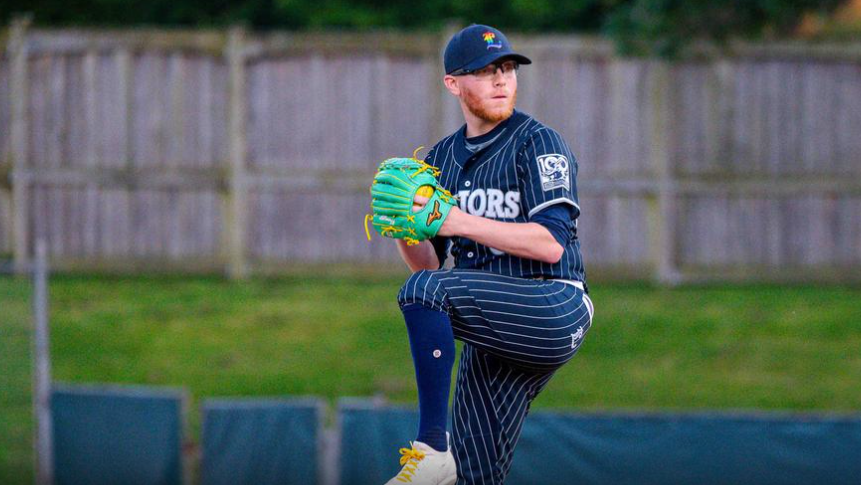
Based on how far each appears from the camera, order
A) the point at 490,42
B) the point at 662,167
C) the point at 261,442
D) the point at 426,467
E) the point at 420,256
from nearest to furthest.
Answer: the point at 426,467 → the point at 490,42 → the point at 420,256 → the point at 261,442 → the point at 662,167

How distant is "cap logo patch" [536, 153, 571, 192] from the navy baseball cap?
38cm

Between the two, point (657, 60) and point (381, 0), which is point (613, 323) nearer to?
point (657, 60)

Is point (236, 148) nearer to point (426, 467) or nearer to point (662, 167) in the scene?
point (662, 167)

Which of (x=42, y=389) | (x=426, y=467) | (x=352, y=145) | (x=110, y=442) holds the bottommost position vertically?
(x=110, y=442)

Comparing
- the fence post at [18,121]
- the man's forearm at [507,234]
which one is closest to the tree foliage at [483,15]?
the fence post at [18,121]

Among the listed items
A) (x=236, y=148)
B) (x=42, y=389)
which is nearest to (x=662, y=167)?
(x=236, y=148)

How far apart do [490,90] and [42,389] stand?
697 centimetres

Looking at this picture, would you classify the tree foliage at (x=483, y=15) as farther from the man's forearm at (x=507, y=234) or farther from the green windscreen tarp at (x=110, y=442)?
the man's forearm at (x=507, y=234)

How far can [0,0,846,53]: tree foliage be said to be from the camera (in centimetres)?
1298

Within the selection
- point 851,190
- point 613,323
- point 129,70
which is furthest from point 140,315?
point 851,190

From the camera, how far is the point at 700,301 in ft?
43.0

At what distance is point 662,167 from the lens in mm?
13359

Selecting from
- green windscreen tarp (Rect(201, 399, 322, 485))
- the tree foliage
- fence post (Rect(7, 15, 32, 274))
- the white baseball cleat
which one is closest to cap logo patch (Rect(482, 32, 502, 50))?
the white baseball cleat

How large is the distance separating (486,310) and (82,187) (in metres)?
9.72
